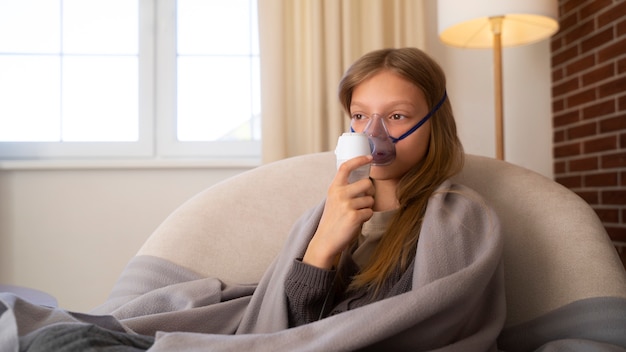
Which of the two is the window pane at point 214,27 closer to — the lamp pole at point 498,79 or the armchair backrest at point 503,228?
the lamp pole at point 498,79

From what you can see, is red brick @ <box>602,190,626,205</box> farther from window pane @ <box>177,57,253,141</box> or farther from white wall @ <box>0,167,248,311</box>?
white wall @ <box>0,167,248,311</box>

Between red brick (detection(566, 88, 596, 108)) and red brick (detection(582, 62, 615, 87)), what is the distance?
0.04 m

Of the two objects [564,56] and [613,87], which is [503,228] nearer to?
[613,87]

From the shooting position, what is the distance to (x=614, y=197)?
8.03 ft

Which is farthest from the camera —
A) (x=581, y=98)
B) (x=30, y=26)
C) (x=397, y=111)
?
(x=30, y=26)

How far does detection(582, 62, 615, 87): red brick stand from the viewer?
7.97 feet

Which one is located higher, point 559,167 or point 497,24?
point 497,24

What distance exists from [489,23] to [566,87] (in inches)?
21.2

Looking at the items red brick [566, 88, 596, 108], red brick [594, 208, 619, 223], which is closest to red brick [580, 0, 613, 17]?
red brick [566, 88, 596, 108]

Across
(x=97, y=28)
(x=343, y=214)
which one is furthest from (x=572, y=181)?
(x=97, y=28)

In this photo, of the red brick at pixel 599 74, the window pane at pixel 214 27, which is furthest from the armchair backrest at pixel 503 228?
the window pane at pixel 214 27

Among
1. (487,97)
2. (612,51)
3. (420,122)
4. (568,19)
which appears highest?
(568,19)

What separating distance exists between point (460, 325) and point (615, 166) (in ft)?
5.53

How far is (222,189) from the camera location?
5.42ft
